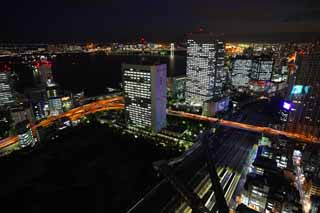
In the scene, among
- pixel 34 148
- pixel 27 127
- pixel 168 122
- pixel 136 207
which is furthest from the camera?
pixel 168 122

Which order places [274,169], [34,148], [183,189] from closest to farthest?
[183,189] → [274,169] → [34,148]

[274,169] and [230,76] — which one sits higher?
[230,76]

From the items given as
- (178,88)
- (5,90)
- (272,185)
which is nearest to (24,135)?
(5,90)

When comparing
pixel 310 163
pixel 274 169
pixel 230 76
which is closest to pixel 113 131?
pixel 274 169

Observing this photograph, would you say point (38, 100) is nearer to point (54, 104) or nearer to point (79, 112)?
point (54, 104)

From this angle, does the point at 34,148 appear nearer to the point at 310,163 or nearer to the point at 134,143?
the point at 134,143

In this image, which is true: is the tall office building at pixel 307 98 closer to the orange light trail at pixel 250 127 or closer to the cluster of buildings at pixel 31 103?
the orange light trail at pixel 250 127
